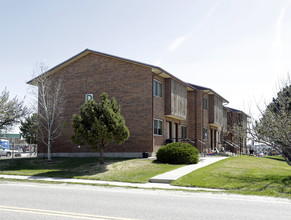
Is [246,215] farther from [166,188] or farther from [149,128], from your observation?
[149,128]

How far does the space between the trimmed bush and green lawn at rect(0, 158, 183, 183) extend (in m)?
0.76

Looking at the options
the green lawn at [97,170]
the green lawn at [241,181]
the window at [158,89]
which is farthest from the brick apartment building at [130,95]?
the green lawn at [241,181]

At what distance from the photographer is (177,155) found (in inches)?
746

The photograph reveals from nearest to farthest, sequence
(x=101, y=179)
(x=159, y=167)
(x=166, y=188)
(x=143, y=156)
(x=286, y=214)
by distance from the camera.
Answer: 1. (x=286, y=214)
2. (x=166, y=188)
3. (x=101, y=179)
4. (x=159, y=167)
5. (x=143, y=156)

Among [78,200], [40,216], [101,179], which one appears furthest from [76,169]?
[40,216]

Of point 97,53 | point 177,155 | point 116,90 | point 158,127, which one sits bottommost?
point 177,155

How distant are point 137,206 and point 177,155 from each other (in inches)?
434

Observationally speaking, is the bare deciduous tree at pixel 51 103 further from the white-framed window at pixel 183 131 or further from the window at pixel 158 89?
the white-framed window at pixel 183 131

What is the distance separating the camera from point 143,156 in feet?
70.5

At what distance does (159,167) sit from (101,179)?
4080 mm

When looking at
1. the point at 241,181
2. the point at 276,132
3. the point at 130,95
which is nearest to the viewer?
the point at 241,181

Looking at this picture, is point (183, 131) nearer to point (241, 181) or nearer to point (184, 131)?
point (184, 131)

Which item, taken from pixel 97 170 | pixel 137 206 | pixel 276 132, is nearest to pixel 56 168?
pixel 97 170

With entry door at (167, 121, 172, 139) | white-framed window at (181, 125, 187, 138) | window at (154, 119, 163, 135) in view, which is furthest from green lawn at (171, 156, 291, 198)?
white-framed window at (181, 125, 187, 138)
